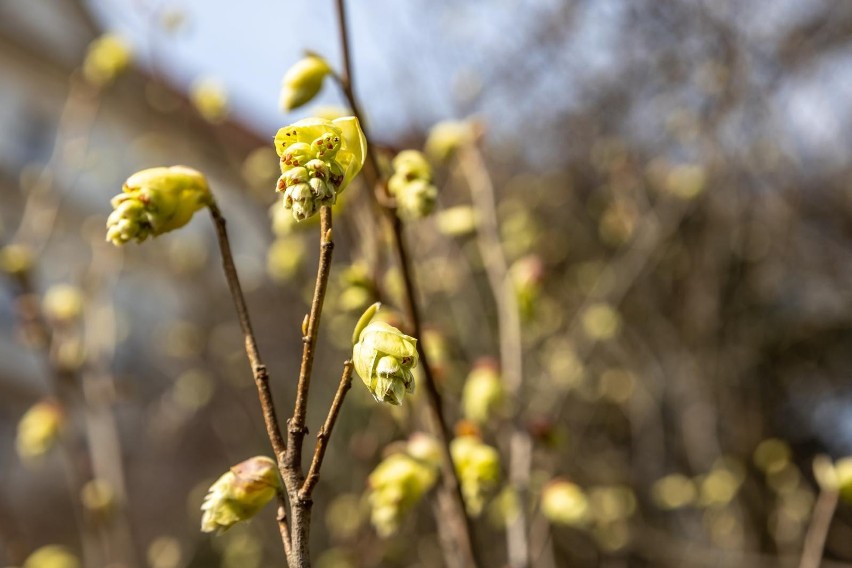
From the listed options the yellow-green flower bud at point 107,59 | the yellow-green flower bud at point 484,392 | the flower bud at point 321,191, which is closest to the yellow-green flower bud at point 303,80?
the flower bud at point 321,191

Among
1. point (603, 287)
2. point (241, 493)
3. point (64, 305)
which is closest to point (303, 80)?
point (241, 493)

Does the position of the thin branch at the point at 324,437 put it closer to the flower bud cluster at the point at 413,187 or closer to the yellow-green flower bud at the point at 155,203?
the yellow-green flower bud at the point at 155,203

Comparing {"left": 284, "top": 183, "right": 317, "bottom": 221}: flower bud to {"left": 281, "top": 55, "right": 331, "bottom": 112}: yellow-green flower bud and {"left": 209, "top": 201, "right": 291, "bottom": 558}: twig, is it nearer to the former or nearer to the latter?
{"left": 209, "top": 201, "right": 291, "bottom": 558}: twig

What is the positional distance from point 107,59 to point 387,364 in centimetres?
247

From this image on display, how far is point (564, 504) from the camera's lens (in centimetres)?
163

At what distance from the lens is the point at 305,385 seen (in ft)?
2.44

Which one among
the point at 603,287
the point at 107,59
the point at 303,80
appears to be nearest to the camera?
the point at 303,80

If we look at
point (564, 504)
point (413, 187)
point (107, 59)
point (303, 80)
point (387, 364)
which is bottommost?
point (564, 504)

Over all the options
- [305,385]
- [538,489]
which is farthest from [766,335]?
[305,385]

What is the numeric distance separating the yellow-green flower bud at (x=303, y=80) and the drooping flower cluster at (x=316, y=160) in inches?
16.9

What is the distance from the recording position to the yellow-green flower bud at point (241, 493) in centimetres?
88

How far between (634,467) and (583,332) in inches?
44.2

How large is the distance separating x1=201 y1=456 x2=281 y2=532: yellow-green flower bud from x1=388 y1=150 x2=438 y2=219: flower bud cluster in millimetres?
501

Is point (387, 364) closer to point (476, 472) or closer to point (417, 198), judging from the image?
point (417, 198)
